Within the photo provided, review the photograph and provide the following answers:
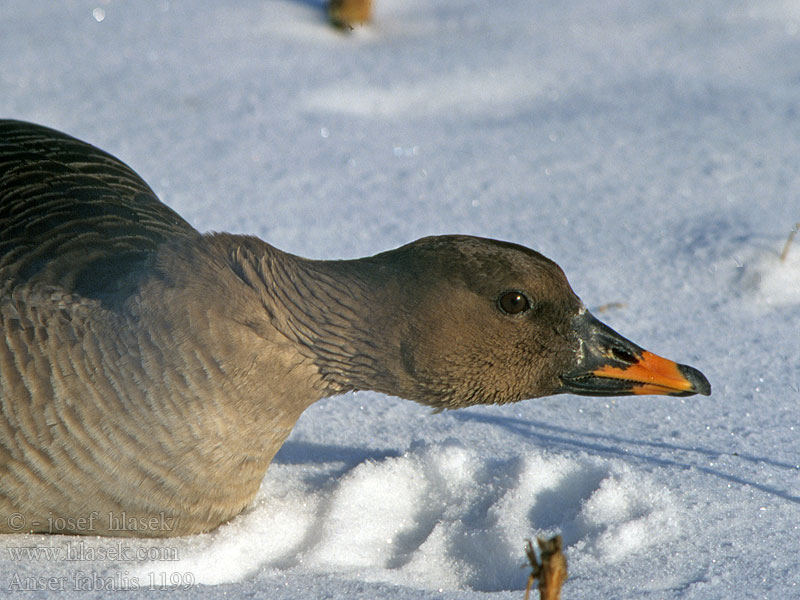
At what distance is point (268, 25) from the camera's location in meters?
6.47

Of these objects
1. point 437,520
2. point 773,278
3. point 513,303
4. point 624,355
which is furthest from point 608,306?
point 437,520

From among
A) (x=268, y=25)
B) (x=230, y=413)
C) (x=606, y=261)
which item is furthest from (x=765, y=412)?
(x=268, y=25)

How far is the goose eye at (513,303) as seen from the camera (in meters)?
2.94

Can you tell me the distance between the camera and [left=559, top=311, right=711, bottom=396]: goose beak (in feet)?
9.98

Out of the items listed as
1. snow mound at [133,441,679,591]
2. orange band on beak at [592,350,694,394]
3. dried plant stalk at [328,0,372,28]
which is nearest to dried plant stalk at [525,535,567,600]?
snow mound at [133,441,679,591]

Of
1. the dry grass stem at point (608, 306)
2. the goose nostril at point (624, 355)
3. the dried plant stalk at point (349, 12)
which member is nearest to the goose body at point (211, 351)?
the goose nostril at point (624, 355)

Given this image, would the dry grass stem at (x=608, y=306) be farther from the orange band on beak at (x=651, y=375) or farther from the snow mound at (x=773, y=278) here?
the orange band on beak at (x=651, y=375)

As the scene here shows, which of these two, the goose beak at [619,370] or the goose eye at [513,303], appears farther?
the goose beak at [619,370]

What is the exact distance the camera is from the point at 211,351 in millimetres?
2848

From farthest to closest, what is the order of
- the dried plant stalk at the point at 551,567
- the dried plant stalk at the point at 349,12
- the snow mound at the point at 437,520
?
1. the dried plant stalk at the point at 349,12
2. the snow mound at the point at 437,520
3. the dried plant stalk at the point at 551,567

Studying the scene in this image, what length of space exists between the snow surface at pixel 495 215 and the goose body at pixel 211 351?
0.70 ft

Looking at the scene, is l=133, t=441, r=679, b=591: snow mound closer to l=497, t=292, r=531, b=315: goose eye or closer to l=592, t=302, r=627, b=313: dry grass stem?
l=497, t=292, r=531, b=315: goose eye

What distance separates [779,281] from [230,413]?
2.55 meters

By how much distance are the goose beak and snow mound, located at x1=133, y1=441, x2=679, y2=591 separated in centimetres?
30
